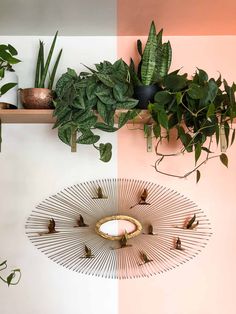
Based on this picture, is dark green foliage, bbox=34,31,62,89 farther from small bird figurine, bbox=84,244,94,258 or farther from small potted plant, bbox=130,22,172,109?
small bird figurine, bbox=84,244,94,258

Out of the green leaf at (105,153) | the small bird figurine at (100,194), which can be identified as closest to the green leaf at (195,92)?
the green leaf at (105,153)

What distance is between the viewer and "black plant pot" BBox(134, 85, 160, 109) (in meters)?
1.41

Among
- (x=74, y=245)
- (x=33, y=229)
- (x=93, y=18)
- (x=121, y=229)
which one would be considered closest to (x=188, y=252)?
(x=121, y=229)

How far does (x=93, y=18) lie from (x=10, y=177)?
78 cm

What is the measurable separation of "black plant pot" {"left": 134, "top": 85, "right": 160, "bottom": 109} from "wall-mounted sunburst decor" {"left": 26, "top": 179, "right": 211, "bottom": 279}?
41cm

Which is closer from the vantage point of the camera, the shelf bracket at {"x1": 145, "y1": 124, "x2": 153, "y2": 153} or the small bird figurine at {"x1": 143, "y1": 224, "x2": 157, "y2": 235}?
the shelf bracket at {"x1": 145, "y1": 124, "x2": 153, "y2": 153}

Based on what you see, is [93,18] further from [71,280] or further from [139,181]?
[71,280]

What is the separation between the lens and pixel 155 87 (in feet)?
4.67

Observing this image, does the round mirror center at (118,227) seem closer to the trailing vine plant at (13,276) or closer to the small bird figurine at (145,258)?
the small bird figurine at (145,258)

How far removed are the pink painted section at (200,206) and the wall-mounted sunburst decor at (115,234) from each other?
6 centimetres

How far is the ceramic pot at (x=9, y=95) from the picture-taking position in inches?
59.3

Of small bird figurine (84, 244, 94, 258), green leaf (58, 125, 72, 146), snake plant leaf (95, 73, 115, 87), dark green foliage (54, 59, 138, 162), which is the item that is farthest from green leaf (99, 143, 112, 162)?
small bird figurine (84, 244, 94, 258)

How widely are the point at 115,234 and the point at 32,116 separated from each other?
0.62 meters

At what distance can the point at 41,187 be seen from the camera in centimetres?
165
